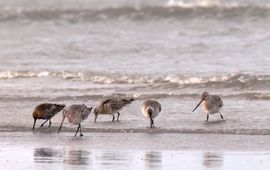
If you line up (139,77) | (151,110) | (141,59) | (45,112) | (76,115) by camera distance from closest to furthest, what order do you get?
(76,115), (151,110), (45,112), (139,77), (141,59)

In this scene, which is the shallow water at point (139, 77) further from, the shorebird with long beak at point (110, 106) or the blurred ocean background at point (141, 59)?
the shorebird with long beak at point (110, 106)

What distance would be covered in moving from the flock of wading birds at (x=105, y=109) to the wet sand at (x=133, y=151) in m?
0.31

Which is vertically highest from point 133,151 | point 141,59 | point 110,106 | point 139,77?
point 141,59

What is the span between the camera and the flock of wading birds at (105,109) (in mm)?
13211

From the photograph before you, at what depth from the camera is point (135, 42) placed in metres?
22.9

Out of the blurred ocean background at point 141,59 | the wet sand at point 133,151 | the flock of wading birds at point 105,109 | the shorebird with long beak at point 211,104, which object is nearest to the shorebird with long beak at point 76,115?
the flock of wading birds at point 105,109

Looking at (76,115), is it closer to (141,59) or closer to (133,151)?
(133,151)

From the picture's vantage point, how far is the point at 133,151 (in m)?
11.6

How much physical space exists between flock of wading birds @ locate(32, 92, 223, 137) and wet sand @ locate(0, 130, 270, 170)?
306 millimetres

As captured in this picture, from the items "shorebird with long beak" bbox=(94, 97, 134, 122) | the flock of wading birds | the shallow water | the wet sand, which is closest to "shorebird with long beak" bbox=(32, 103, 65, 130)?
the flock of wading birds

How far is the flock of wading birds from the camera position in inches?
520

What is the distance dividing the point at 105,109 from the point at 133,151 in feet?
8.89

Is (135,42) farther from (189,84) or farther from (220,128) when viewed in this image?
(220,128)

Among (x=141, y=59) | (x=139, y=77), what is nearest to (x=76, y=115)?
(x=139, y=77)
